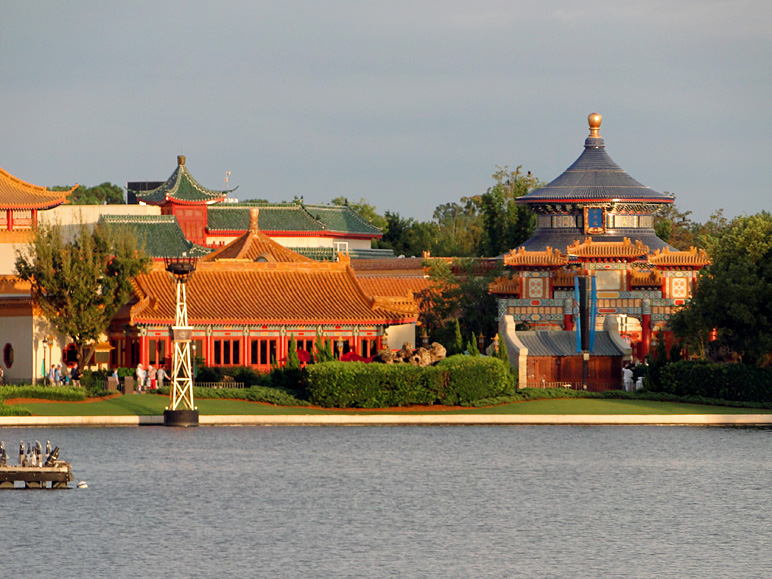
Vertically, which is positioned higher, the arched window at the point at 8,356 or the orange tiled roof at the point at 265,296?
the orange tiled roof at the point at 265,296

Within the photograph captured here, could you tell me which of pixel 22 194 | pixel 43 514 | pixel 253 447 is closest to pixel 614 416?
pixel 253 447

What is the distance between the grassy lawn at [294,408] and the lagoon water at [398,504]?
133 cm

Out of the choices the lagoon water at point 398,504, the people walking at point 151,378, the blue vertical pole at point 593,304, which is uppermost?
the blue vertical pole at point 593,304

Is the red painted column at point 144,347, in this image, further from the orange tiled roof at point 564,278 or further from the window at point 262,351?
the orange tiled roof at point 564,278

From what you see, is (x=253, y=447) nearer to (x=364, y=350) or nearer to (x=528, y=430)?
(x=528, y=430)

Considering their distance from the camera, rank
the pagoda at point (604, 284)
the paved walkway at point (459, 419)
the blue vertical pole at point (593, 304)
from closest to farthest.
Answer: the paved walkway at point (459, 419) < the blue vertical pole at point (593, 304) < the pagoda at point (604, 284)

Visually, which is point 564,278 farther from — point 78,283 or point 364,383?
point 78,283

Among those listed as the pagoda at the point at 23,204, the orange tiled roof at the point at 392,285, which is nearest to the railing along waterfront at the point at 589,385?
the orange tiled roof at the point at 392,285

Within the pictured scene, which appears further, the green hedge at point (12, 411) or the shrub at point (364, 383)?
the shrub at point (364, 383)

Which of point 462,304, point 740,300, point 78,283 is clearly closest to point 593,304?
point 462,304

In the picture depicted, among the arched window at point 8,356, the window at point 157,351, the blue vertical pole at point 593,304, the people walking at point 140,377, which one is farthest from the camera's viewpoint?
the blue vertical pole at point 593,304

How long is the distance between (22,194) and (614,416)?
147 feet

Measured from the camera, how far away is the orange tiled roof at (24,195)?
93.8 meters

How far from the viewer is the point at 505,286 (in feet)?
255
